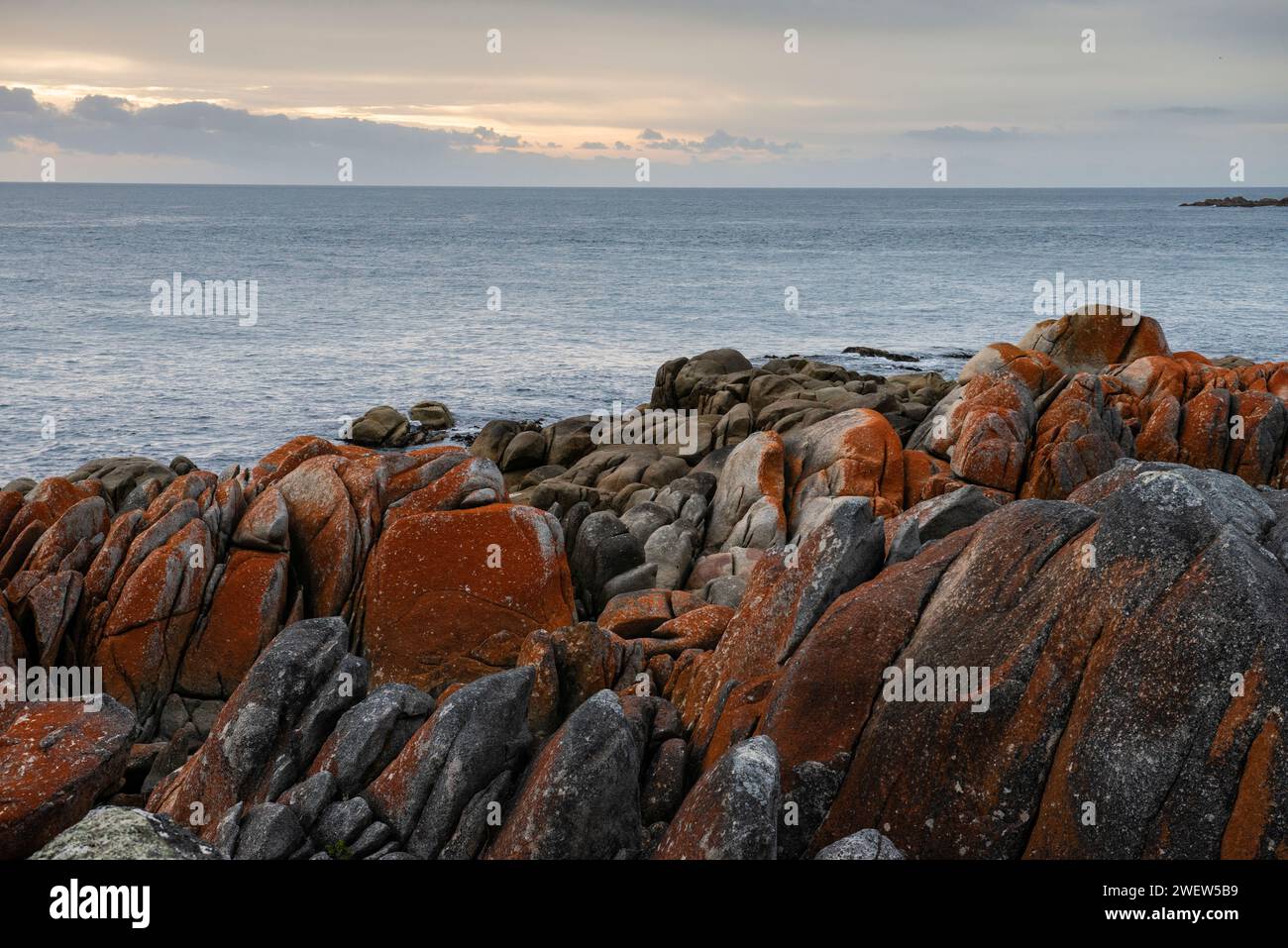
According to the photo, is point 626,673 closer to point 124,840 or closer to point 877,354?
point 124,840

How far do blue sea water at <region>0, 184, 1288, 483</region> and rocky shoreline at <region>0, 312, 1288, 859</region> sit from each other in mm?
27337

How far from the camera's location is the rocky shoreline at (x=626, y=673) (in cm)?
1016

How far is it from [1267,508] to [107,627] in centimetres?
1957

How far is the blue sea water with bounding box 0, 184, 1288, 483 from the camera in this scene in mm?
56750

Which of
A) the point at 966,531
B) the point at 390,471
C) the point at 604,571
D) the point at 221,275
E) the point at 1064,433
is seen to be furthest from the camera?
the point at 221,275

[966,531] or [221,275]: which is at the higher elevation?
[221,275]

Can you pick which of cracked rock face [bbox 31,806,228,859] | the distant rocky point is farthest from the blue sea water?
cracked rock face [bbox 31,806,228,859]

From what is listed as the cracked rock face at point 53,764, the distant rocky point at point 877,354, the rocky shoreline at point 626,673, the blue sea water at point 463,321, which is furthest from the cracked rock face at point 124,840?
the distant rocky point at point 877,354

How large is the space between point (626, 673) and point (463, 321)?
7859cm

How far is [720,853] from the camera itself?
9875 millimetres

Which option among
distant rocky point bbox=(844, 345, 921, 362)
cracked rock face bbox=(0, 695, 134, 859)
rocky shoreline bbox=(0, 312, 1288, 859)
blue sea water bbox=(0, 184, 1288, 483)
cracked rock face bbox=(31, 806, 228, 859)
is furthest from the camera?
distant rocky point bbox=(844, 345, 921, 362)

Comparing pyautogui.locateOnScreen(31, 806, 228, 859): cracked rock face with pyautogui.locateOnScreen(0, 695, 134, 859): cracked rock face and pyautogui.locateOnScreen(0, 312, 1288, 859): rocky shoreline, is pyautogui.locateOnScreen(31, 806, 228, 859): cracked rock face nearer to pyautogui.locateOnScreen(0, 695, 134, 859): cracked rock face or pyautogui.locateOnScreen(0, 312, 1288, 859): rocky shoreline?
pyautogui.locateOnScreen(0, 312, 1288, 859): rocky shoreline
